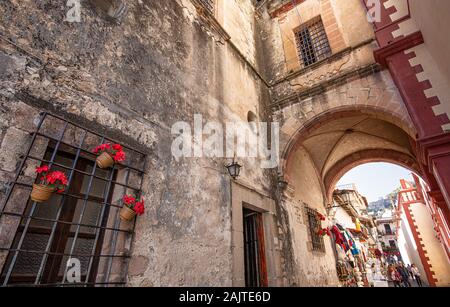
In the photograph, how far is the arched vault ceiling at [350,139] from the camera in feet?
24.9

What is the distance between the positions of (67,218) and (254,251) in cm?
395

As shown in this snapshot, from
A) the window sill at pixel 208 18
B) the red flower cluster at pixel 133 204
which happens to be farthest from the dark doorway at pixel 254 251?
the window sill at pixel 208 18

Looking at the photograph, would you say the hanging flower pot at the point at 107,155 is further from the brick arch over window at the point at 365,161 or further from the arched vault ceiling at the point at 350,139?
the brick arch over window at the point at 365,161

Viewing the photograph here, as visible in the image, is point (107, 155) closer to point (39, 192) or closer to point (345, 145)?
point (39, 192)

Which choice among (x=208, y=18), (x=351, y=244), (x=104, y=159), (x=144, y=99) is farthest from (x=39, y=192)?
(x=351, y=244)

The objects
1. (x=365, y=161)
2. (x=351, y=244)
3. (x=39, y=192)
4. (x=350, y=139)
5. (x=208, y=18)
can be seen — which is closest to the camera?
(x=39, y=192)

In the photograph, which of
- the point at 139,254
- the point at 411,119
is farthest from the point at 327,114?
the point at 139,254

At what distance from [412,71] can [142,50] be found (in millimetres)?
5312

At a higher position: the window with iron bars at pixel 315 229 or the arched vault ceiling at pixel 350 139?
the arched vault ceiling at pixel 350 139

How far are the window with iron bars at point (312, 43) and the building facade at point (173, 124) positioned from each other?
0.16 ft

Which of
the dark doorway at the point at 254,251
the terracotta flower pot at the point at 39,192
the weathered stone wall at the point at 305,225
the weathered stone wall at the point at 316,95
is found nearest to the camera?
the terracotta flower pot at the point at 39,192

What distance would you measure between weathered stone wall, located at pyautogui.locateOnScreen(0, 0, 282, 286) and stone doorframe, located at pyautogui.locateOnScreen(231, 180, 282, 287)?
16 cm

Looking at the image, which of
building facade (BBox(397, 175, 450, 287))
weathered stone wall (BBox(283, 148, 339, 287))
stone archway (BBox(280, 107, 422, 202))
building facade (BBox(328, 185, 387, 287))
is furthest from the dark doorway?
building facade (BBox(397, 175, 450, 287))

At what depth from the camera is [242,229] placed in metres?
4.38
